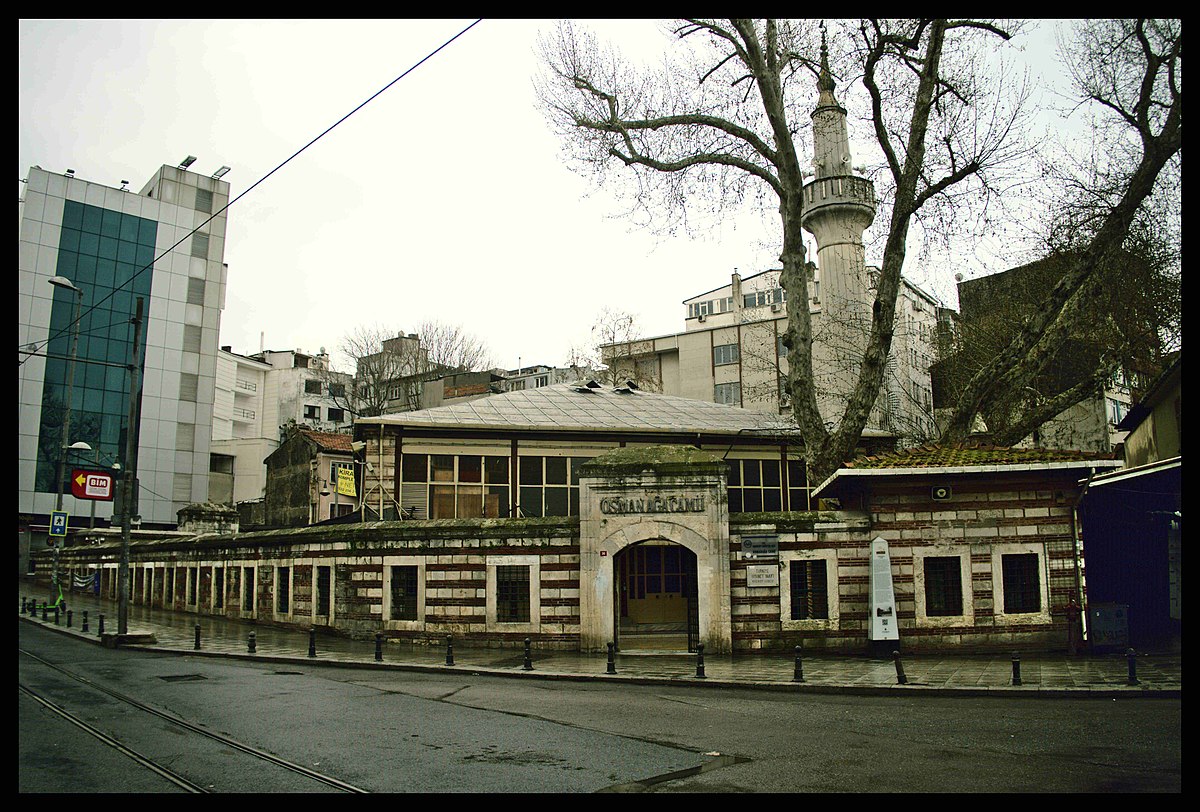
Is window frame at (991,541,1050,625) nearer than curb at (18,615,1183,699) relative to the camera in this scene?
No

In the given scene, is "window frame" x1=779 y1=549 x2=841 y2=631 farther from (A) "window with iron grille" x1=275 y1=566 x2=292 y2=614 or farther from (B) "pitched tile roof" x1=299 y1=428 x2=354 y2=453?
(B) "pitched tile roof" x1=299 y1=428 x2=354 y2=453

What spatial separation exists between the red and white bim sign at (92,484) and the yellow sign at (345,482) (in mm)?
6008

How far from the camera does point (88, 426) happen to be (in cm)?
5625

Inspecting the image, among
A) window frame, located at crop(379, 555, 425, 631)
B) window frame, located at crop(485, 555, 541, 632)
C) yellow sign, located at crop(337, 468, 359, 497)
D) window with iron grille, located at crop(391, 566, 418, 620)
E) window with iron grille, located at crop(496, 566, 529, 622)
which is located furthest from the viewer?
yellow sign, located at crop(337, 468, 359, 497)

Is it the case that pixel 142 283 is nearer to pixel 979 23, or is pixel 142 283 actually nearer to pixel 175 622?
pixel 175 622

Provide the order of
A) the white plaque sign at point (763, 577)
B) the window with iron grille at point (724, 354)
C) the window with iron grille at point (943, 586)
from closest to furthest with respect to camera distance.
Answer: the window with iron grille at point (943, 586)
the white plaque sign at point (763, 577)
the window with iron grille at point (724, 354)

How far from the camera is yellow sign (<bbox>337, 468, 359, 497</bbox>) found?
85.0 feet

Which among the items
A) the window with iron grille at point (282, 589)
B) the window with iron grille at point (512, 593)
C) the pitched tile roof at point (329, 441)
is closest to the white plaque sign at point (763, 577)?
the window with iron grille at point (512, 593)

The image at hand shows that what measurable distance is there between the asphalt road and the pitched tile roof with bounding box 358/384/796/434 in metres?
13.7

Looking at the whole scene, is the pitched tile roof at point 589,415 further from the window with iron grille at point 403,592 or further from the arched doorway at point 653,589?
the window with iron grille at point 403,592

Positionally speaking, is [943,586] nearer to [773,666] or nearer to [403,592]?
[773,666]

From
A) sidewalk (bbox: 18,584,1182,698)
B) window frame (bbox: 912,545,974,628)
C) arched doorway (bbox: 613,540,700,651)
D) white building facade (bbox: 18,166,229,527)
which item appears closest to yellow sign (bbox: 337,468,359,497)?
sidewalk (bbox: 18,584,1182,698)

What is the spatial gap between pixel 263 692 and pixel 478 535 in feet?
24.3

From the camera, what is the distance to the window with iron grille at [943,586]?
18.7 m
